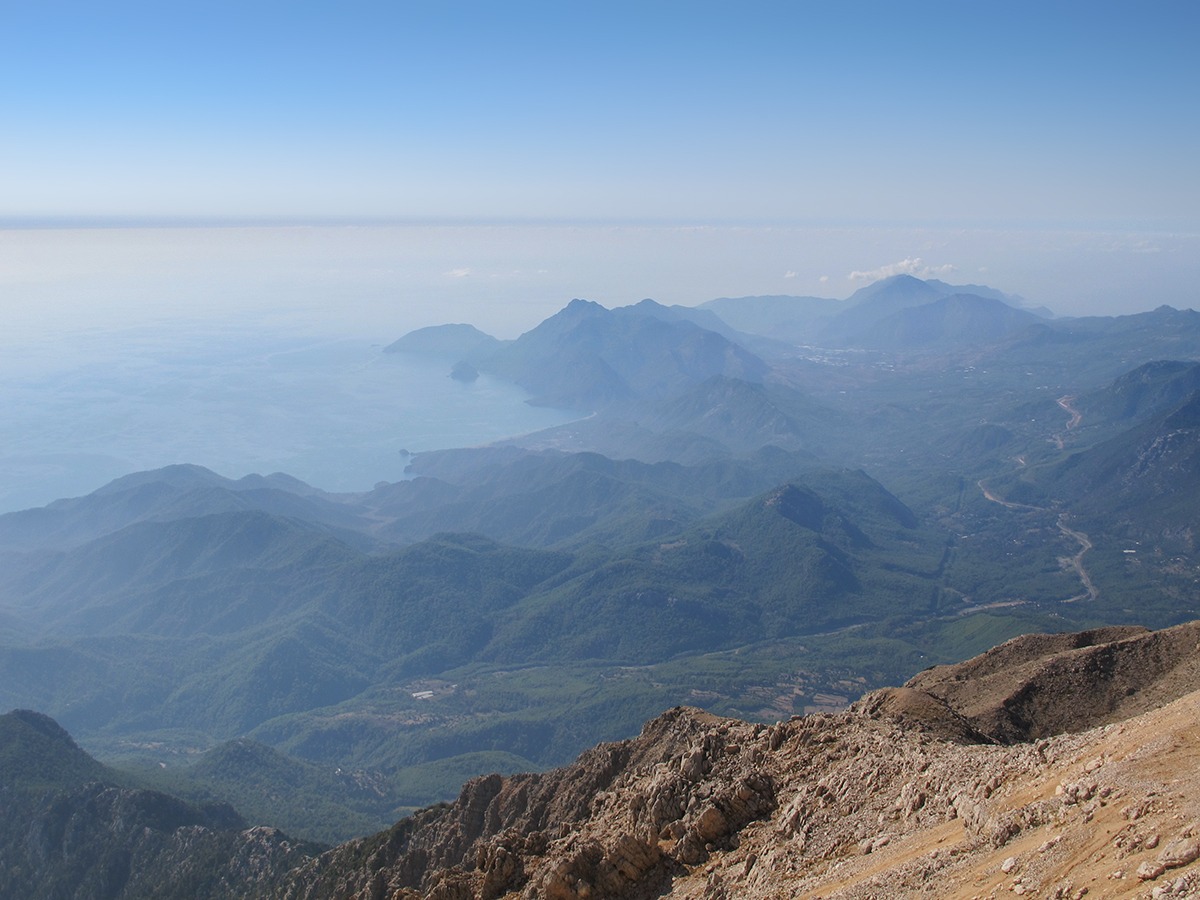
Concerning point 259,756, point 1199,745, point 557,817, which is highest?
point 1199,745

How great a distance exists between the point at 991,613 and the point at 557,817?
172 m

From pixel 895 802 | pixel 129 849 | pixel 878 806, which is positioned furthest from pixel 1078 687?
pixel 129 849

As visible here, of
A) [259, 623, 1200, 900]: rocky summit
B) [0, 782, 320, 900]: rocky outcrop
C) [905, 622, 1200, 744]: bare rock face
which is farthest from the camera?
[0, 782, 320, 900]: rocky outcrop

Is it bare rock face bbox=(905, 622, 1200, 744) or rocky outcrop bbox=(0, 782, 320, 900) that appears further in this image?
rocky outcrop bbox=(0, 782, 320, 900)

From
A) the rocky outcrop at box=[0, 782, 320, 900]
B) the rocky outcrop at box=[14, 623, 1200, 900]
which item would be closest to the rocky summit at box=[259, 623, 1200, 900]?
the rocky outcrop at box=[14, 623, 1200, 900]

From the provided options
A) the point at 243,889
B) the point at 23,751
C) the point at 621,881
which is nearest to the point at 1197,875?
the point at 621,881

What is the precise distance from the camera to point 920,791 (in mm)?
29453

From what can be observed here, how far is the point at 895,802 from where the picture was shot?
1183 inches

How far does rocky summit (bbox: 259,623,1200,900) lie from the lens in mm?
21578

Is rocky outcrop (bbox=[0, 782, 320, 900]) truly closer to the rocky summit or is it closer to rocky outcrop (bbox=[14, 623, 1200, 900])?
rocky outcrop (bbox=[14, 623, 1200, 900])

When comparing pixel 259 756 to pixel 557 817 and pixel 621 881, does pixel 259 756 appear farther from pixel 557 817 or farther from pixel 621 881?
Result: pixel 621 881

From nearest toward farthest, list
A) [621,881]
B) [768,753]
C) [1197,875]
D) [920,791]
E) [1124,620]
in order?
[1197,875], [920,791], [621,881], [768,753], [1124,620]

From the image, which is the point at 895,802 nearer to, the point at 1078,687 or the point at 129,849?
the point at 1078,687

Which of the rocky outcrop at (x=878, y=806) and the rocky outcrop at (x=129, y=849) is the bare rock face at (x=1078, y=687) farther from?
the rocky outcrop at (x=129, y=849)
